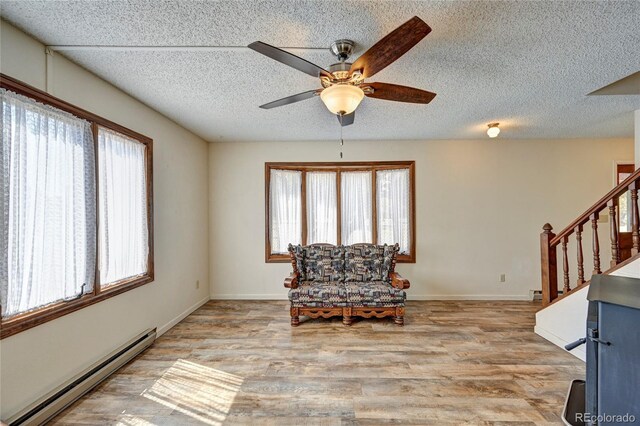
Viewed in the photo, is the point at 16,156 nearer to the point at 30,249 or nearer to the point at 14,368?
the point at 30,249

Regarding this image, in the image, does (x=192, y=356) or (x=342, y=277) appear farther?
(x=342, y=277)

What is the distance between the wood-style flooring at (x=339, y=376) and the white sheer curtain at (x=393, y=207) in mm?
1463

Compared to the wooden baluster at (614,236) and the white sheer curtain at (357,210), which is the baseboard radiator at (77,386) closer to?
the white sheer curtain at (357,210)

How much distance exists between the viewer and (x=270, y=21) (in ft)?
6.14

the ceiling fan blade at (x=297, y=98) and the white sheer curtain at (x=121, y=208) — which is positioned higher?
the ceiling fan blade at (x=297, y=98)

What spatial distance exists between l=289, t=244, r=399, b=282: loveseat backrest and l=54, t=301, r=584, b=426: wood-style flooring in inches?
27.0

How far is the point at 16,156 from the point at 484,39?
10.3 feet

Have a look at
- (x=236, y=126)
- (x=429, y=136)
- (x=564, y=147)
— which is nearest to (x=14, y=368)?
(x=236, y=126)

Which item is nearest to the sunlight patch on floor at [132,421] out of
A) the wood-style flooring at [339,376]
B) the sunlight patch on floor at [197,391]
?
the wood-style flooring at [339,376]

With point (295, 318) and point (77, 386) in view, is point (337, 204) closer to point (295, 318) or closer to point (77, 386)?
point (295, 318)

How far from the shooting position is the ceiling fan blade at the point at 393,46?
4.88 ft

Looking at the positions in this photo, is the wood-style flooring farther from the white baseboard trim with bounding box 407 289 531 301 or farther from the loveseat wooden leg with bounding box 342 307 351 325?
the white baseboard trim with bounding box 407 289 531 301

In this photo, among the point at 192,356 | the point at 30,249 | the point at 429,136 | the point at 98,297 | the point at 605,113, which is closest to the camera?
the point at 30,249

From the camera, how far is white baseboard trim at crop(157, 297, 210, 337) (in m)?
3.48
